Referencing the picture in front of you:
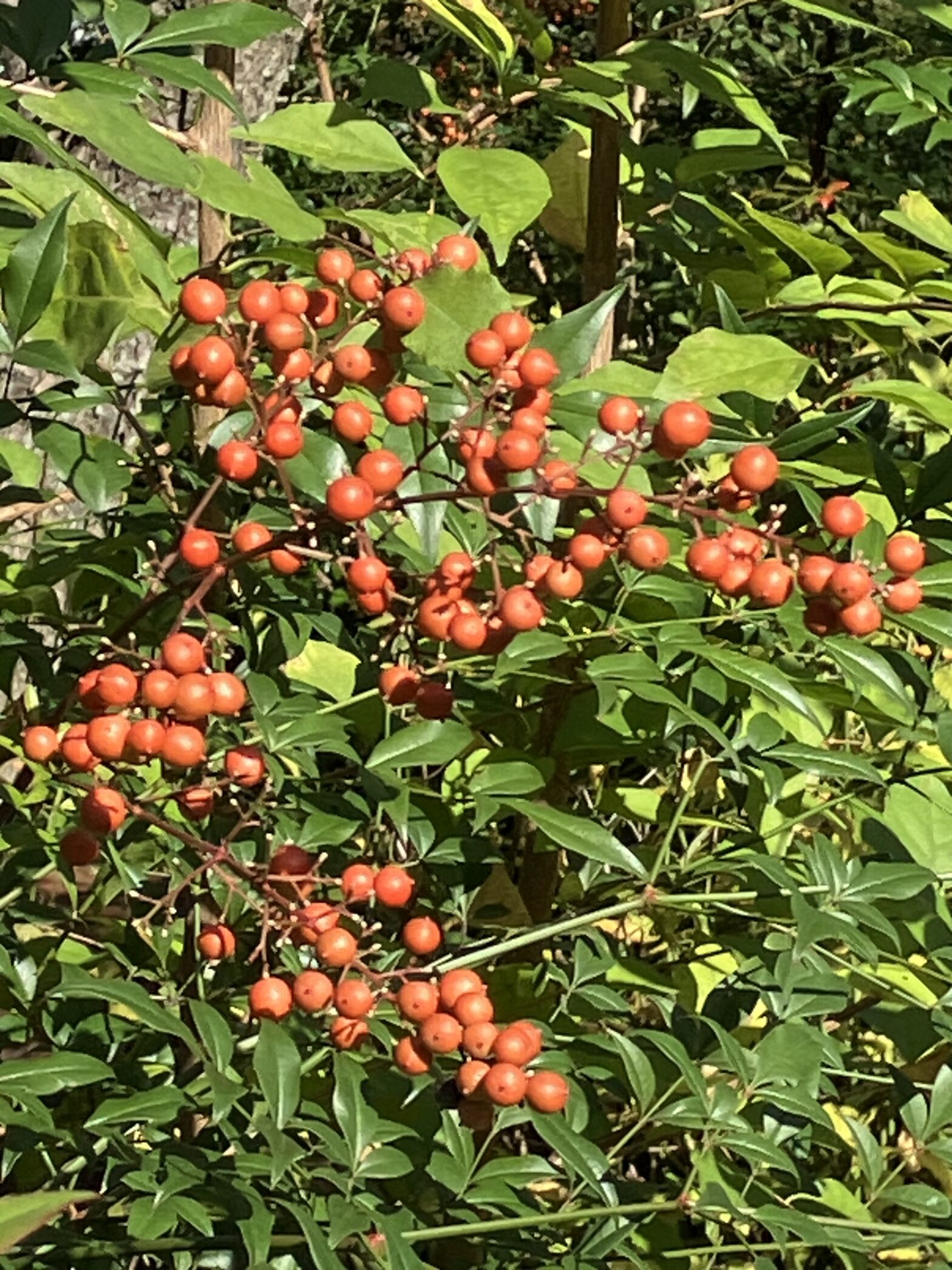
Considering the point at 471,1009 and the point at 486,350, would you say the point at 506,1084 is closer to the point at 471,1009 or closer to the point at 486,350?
the point at 471,1009

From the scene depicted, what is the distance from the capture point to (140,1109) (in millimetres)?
864

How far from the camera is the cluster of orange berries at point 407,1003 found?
0.86 meters

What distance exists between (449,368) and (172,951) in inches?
20.1

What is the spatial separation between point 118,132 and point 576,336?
28 cm

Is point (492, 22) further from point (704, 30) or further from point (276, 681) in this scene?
point (704, 30)

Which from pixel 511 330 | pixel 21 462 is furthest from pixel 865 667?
pixel 21 462

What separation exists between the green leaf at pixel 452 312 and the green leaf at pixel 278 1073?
0.38 m

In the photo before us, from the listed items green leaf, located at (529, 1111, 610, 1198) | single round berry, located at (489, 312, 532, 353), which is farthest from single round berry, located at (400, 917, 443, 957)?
single round berry, located at (489, 312, 532, 353)

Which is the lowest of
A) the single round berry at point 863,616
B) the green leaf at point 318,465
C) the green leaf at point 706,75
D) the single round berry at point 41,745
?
the single round berry at point 41,745

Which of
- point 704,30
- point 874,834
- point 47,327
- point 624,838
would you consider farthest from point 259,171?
point 704,30

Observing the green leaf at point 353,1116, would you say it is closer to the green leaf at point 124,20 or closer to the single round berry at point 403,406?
the single round berry at point 403,406

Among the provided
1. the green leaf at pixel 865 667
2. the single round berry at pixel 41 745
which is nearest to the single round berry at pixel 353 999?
the single round berry at pixel 41 745

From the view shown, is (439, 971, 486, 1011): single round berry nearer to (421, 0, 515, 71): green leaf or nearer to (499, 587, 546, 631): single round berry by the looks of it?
(499, 587, 546, 631): single round berry

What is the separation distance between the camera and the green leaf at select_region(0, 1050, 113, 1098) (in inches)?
34.3
